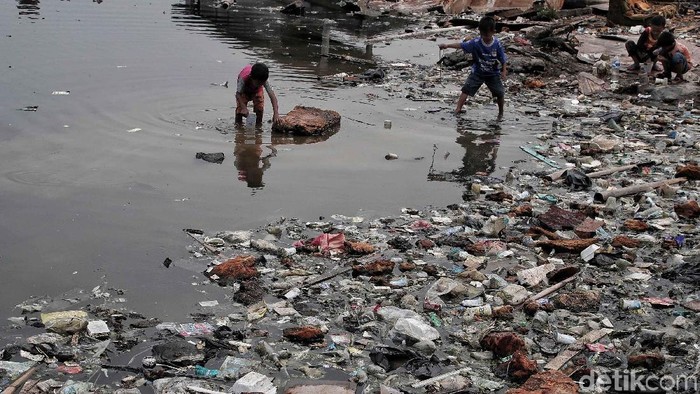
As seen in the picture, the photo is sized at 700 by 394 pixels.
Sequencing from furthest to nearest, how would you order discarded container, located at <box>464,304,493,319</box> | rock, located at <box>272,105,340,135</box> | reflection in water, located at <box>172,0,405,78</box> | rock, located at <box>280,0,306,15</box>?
rock, located at <box>280,0,306,15</box>, reflection in water, located at <box>172,0,405,78</box>, rock, located at <box>272,105,340,135</box>, discarded container, located at <box>464,304,493,319</box>

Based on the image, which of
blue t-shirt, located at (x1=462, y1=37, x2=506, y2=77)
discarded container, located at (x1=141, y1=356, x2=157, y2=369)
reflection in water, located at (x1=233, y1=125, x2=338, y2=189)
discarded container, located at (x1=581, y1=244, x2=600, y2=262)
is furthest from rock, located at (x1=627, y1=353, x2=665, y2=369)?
blue t-shirt, located at (x1=462, y1=37, x2=506, y2=77)

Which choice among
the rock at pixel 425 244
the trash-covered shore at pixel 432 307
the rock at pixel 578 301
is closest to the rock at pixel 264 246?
the trash-covered shore at pixel 432 307

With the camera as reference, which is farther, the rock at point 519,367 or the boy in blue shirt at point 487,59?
the boy in blue shirt at point 487,59

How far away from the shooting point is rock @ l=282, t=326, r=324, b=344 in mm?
4117

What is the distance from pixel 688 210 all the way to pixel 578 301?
219 centimetres

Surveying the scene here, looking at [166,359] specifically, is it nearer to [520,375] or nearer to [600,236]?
[520,375]

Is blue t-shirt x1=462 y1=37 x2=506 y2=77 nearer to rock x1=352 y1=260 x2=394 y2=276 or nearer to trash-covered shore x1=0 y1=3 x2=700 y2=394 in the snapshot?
trash-covered shore x1=0 y1=3 x2=700 y2=394

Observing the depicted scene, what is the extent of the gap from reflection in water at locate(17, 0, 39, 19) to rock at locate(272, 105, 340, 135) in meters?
10.7

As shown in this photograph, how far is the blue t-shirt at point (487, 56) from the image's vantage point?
9188 millimetres

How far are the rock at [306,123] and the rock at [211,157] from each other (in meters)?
1.19

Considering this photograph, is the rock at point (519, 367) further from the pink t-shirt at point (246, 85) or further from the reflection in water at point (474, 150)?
the pink t-shirt at point (246, 85)

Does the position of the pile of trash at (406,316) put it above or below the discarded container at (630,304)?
below

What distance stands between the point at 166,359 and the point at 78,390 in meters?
0.47

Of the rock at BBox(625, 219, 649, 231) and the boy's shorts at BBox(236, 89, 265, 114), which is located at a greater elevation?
the boy's shorts at BBox(236, 89, 265, 114)
